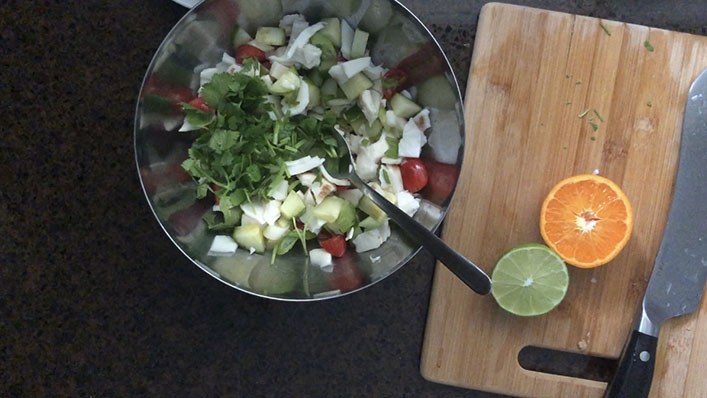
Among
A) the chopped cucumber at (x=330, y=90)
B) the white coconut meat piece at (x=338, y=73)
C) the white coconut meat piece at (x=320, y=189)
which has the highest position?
the white coconut meat piece at (x=338, y=73)

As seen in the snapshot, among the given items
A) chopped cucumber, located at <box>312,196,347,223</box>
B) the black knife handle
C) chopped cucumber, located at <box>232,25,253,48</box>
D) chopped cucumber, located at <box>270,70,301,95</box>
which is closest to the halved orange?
the black knife handle

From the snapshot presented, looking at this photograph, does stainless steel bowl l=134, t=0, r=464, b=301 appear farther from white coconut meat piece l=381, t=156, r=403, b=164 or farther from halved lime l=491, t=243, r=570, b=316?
halved lime l=491, t=243, r=570, b=316

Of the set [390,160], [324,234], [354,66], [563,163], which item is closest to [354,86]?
[354,66]

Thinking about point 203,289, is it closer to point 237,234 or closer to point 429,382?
point 237,234

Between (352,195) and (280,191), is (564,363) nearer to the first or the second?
(352,195)

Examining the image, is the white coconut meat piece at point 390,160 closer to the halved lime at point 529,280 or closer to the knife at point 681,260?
the halved lime at point 529,280

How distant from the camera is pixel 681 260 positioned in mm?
1215

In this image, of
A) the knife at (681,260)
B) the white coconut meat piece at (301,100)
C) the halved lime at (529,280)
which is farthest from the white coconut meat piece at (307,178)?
the knife at (681,260)

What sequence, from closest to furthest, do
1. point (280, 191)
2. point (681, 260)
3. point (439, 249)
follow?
point (439, 249) < point (280, 191) < point (681, 260)

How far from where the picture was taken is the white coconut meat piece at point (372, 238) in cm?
112

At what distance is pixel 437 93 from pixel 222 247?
17.8 inches

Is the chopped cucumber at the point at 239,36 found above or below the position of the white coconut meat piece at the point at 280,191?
above

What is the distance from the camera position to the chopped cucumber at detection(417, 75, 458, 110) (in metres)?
1.08

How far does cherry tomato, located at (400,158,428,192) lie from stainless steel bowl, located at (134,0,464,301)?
2cm
